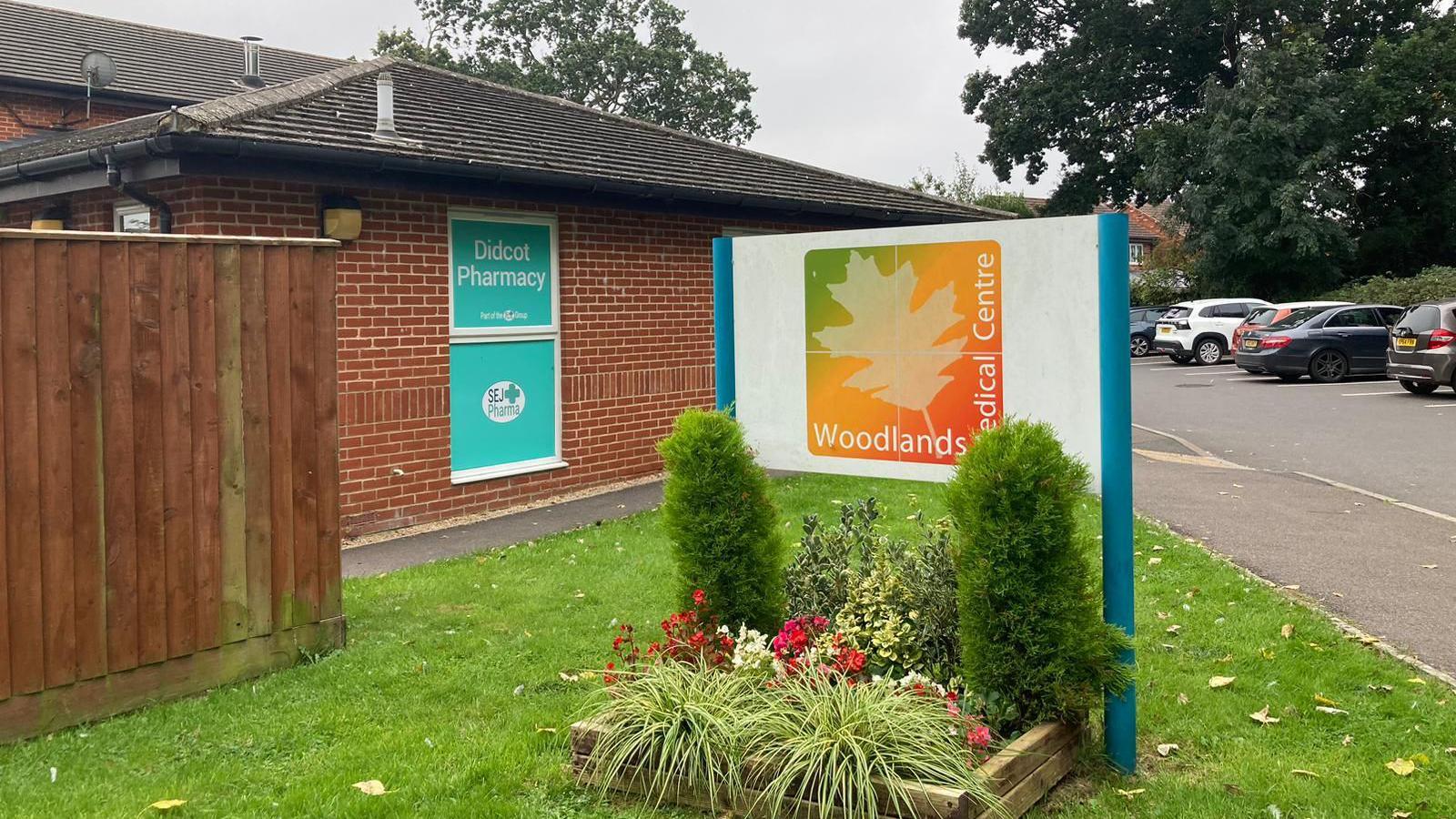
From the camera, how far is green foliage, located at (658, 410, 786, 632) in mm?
4613

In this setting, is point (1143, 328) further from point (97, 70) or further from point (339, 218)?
point (339, 218)

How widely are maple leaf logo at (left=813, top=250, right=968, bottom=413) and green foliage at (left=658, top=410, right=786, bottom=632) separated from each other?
0.62m

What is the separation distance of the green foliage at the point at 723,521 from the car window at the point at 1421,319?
18723 millimetres

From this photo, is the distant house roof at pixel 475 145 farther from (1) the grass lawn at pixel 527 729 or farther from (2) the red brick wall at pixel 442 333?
(1) the grass lawn at pixel 527 729

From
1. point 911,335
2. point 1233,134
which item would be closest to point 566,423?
point 911,335

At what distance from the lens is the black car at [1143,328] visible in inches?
1415

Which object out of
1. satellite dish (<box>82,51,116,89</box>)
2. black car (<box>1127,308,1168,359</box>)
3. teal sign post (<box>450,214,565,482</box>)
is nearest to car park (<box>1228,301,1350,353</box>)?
black car (<box>1127,308,1168,359</box>)

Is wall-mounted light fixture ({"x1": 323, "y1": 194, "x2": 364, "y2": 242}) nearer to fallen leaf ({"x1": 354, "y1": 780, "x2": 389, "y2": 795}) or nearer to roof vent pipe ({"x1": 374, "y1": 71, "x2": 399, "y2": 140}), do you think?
roof vent pipe ({"x1": 374, "y1": 71, "x2": 399, "y2": 140})

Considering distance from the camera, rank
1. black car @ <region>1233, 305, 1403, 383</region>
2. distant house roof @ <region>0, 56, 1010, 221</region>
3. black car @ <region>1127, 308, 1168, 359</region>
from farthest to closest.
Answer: black car @ <region>1127, 308, 1168, 359</region> → black car @ <region>1233, 305, 1403, 383</region> → distant house roof @ <region>0, 56, 1010, 221</region>

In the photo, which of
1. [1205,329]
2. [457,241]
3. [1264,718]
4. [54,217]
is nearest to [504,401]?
[457,241]

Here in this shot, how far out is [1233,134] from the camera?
1342 inches

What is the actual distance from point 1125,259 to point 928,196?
12.9m

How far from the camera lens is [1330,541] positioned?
850 cm

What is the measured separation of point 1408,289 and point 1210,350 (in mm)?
5274
